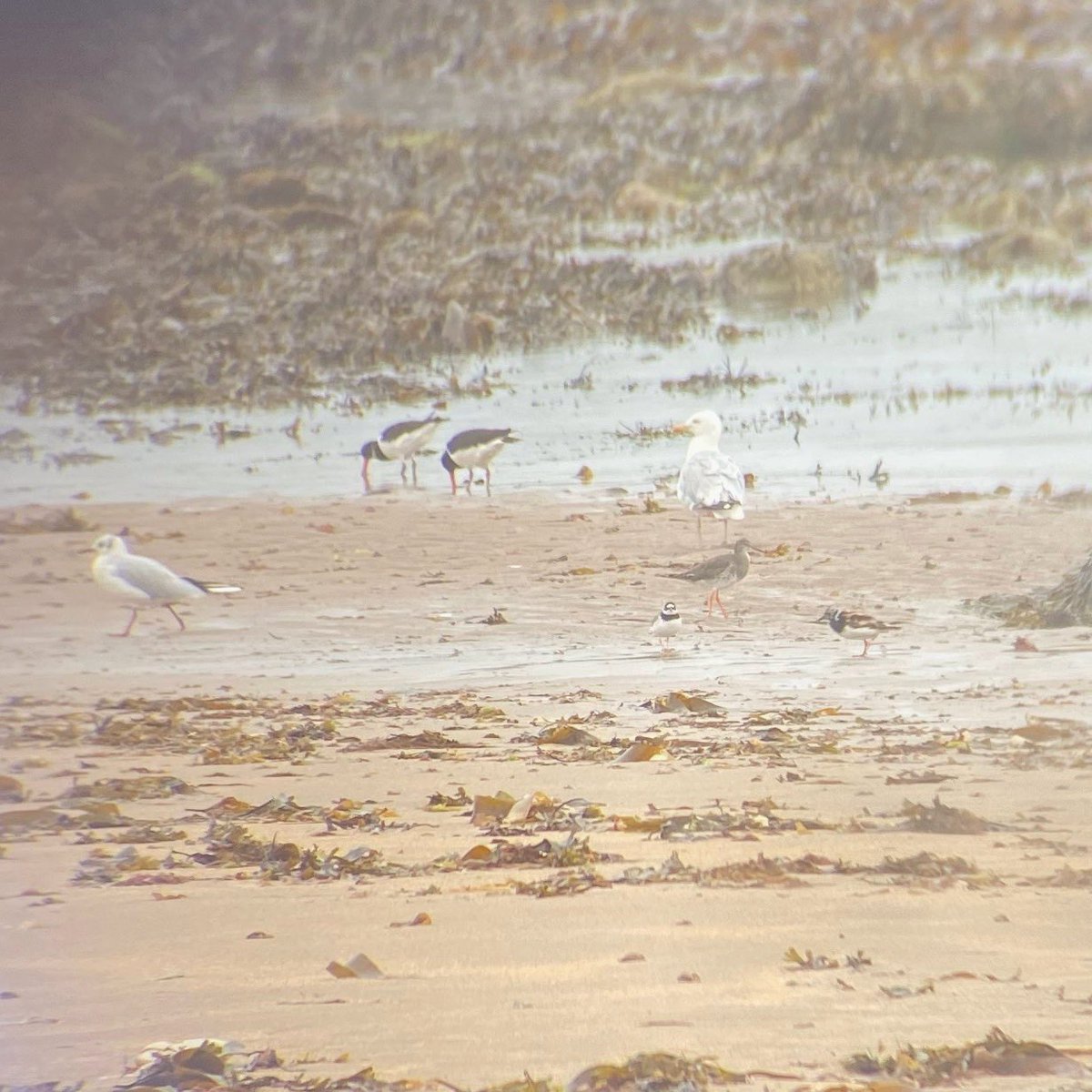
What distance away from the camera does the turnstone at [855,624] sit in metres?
3.18

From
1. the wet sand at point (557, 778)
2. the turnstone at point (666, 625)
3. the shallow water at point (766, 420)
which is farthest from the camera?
the shallow water at point (766, 420)

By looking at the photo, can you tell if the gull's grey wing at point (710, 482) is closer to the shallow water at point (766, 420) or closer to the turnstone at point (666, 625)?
the shallow water at point (766, 420)

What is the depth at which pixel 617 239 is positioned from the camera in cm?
324

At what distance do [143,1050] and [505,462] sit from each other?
1490 millimetres

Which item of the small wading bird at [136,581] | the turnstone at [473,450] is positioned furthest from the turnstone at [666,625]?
the small wading bird at [136,581]

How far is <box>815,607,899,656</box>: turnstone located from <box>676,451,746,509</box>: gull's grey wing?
247mm

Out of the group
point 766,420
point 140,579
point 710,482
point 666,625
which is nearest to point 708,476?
point 710,482

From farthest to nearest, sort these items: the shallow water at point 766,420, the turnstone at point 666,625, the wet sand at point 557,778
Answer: the shallow water at point 766,420
the turnstone at point 666,625
the wet sand at point 557,778

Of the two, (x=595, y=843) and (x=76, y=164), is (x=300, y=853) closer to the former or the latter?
(x=595, y=843)

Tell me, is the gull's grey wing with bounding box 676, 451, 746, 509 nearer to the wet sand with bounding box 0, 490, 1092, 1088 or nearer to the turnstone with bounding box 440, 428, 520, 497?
the wet sand with bounding box 0, 490, 1092, 1088

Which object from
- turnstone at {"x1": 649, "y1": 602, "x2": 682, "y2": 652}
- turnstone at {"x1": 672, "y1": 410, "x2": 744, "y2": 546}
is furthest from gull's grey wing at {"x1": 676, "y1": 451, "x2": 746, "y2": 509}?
turnstone at {"x1": 649, "y1": 602, "x2": 682, "y2": 652}

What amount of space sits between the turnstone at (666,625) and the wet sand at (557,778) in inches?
0.8

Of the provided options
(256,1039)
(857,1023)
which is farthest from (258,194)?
(857,1023)

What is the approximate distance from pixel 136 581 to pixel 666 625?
3.04 ft
